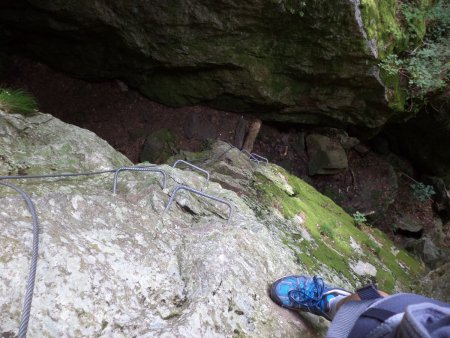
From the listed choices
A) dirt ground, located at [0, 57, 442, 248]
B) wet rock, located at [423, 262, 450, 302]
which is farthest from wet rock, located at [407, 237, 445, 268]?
wet rock, located at [423, 262, 450, 302]

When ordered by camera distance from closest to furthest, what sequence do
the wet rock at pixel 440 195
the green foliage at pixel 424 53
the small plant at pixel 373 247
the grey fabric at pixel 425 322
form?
1. the grey fabric at pixel 425 322
2. the small plant at pixel 373 247
3. the green foliage at pixel 424 53
4. the wet rock at pixel 440 195

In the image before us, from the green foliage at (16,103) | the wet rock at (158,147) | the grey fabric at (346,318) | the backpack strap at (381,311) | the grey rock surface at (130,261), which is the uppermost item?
the backpack strap at (381,311)

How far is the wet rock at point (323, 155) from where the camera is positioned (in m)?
7.55

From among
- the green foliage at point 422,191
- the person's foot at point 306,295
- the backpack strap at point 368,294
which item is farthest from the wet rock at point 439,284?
the green foliage at point 422,191

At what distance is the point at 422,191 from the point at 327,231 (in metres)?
5.16

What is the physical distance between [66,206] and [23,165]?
90cm

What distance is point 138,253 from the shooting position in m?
2.49

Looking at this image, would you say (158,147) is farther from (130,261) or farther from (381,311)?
(381,311)

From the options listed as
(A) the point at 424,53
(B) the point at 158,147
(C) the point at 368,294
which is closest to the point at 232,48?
(B) the point at 158,147

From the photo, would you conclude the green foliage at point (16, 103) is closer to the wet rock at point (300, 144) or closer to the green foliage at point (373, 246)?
the green foliage at point (373, 246)

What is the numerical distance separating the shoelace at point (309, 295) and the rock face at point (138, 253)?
6.1 inches

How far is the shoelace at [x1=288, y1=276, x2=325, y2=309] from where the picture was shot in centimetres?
253

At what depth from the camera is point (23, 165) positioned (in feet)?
10.4

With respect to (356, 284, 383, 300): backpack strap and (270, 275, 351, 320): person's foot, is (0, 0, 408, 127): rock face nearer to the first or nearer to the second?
(270, 275, 351, 320): person's foot
